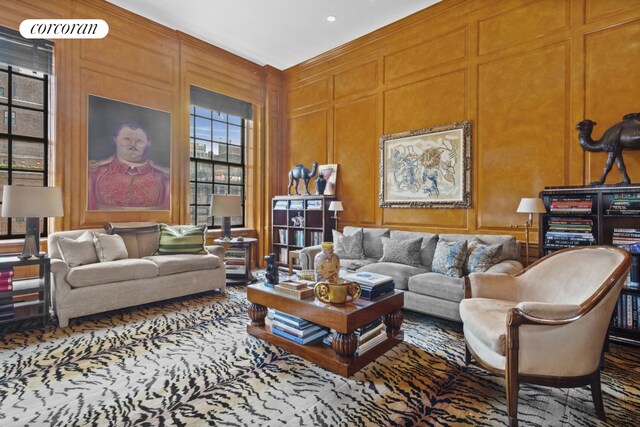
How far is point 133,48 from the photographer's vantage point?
466 cm

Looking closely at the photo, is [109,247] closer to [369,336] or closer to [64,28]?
[64,28]

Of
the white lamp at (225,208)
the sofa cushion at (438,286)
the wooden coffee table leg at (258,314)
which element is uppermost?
the white lamp at (225,208)

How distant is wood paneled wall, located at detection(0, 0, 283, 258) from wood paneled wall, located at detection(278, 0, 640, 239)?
4.91 ft

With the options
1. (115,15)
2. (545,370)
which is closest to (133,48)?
(115,15)

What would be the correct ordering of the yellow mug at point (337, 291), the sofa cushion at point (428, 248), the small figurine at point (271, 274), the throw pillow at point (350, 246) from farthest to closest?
the throw pillow at point (350, 246), the sofa cushion at point (428, 248), the small figurine at point (271, 274), the yellow mug at point (337, 291)

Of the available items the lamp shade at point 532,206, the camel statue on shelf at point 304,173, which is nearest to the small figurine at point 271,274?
the lamp shade at point 532,206

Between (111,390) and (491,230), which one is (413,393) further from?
(491,230)

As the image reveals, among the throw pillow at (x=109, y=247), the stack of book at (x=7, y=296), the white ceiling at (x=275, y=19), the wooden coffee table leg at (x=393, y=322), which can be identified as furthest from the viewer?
the white ceiling at (x=275, y=19)

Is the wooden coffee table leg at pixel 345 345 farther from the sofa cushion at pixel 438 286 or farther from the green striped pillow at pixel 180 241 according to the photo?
the green striped pillow at pixel 180 241

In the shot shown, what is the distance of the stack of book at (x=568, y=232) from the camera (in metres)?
2.96

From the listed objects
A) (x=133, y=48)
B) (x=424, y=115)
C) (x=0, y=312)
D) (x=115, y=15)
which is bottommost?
(x=0, y=312)

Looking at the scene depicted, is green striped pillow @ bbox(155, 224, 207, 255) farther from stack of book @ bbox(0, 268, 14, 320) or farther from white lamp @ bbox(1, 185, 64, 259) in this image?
stack of book @ bbox(0, 268, 14, 320)

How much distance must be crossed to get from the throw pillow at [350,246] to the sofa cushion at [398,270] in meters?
0.65

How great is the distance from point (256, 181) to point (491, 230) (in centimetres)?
405
